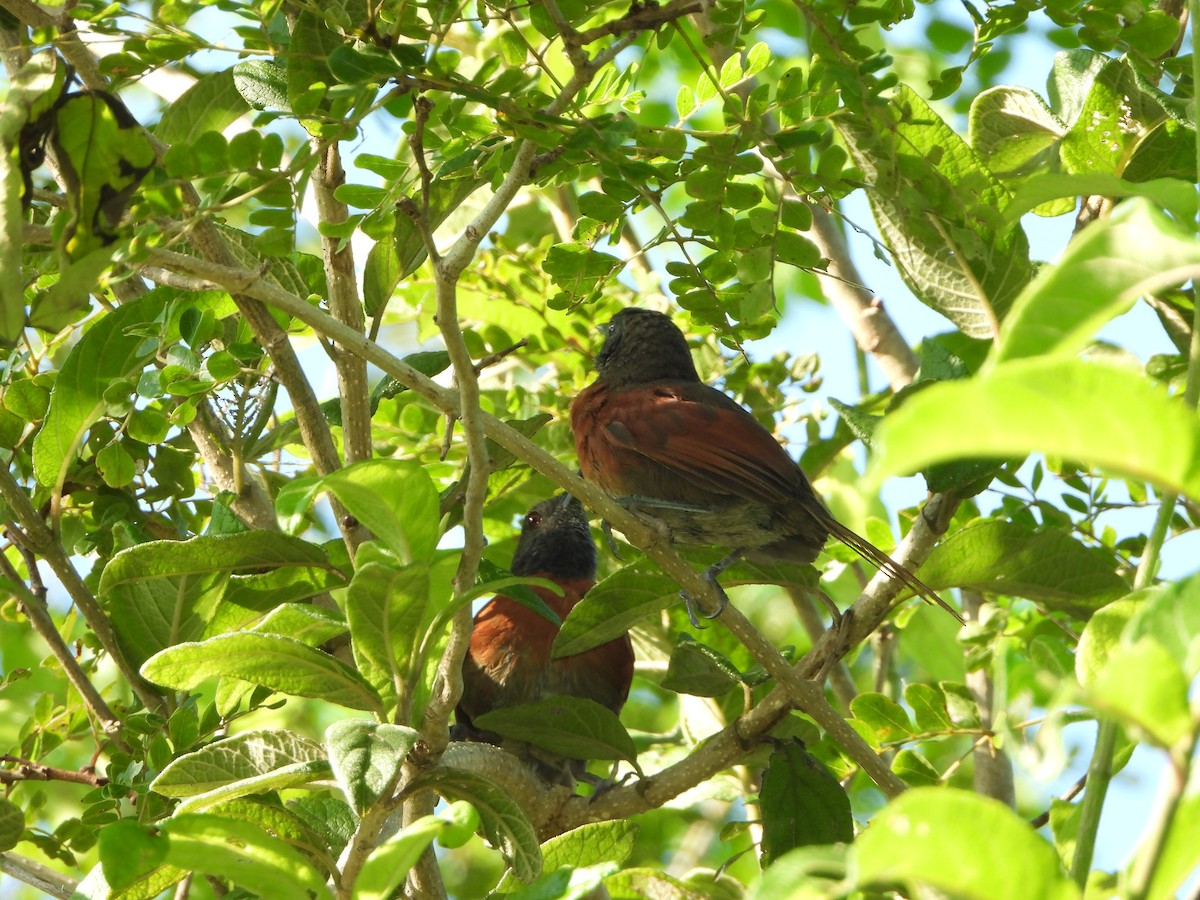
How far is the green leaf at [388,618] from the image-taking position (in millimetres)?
1862

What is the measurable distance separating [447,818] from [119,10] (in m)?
1.36

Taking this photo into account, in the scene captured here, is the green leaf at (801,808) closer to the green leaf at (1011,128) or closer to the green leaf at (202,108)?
the green leaf at (1011,128)

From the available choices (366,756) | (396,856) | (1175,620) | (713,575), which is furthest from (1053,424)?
(713,575)

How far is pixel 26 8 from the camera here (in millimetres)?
2408

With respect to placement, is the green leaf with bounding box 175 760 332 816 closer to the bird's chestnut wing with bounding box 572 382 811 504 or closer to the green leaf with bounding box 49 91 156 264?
the green leaf with bounding box 49 91 156 264

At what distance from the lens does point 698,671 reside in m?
2.90

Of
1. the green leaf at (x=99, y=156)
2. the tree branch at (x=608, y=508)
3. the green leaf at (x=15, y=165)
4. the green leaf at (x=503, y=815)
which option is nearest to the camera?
the green leaf at (x=15, y=165)

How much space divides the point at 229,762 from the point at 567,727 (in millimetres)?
888

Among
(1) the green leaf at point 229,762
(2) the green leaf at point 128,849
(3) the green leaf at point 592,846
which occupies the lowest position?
(3) the green leaf at point 592,846

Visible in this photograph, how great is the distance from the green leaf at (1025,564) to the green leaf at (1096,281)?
1.56 m

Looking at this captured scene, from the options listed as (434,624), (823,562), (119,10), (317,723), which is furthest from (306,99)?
(317,723)

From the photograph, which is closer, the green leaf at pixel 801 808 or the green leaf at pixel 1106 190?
the green leaf at pixel 1106 190

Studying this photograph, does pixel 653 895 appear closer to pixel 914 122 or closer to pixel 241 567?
pixel 241 567

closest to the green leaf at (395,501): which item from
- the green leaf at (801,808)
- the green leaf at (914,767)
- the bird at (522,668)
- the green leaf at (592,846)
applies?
the green leaf at (592,846)
